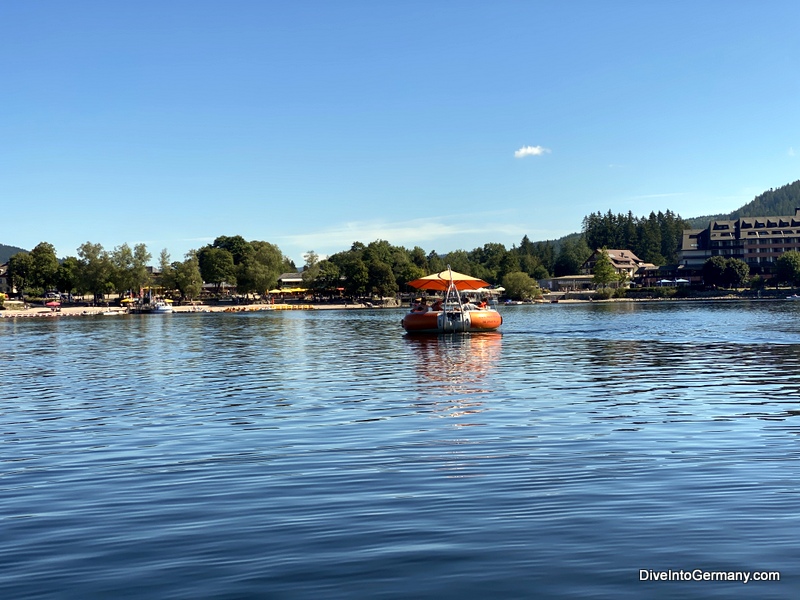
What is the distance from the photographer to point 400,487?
13.7m

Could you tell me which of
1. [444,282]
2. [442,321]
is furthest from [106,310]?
[442,321]

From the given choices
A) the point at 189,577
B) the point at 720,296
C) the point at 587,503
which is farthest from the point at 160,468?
the point at 720,296

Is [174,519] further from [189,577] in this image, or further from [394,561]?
[394,561]

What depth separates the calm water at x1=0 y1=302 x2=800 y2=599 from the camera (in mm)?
9383

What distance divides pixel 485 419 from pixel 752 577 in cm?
1239

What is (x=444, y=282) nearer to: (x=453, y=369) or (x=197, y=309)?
(x=453, y=369)

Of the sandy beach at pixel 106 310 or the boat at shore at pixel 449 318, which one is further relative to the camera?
the sandy beach at pixel 106 310

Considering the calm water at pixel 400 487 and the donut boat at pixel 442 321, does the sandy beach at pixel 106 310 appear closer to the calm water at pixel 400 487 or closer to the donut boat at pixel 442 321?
the donut boat at pixel 442 321

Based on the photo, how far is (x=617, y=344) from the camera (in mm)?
52875

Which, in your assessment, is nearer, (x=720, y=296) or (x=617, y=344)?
(x=617, y=344)

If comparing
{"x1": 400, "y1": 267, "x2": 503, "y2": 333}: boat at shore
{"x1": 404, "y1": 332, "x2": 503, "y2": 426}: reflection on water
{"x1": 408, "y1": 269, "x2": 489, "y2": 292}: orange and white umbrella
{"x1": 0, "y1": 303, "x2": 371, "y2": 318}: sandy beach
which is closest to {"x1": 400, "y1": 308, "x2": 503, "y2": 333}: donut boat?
{"x1": 400, "y1": 267, "x2": 503, "y2": 333}: boat at shore

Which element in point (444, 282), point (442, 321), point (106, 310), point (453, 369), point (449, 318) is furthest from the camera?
point (106, 310)

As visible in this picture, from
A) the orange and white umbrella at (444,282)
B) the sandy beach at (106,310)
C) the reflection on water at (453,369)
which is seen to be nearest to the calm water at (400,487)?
the reflection on water at (453,369)

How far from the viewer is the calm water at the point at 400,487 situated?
369 inches
